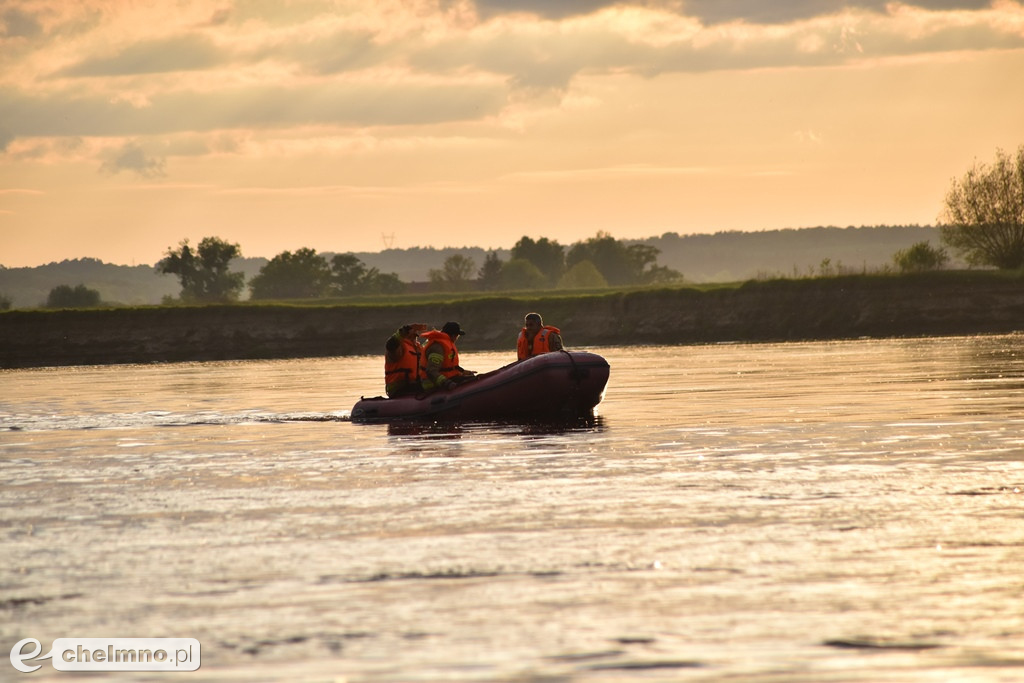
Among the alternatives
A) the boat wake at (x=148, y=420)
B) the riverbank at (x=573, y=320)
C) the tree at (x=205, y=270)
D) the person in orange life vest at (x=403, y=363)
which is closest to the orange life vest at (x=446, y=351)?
the person in orange life vest at (x=403, y=363)

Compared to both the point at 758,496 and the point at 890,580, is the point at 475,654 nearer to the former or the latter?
the point at 890,580

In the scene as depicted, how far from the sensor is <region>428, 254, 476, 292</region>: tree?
171 metres

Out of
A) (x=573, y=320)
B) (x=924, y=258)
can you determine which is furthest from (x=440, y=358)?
(x=924, y=258)

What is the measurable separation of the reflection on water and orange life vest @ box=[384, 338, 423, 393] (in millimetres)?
2836

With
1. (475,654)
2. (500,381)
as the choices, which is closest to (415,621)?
(475,654)

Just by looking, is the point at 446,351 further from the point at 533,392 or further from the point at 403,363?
the point at 533,392

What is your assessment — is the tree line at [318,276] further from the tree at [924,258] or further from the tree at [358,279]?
the tree at [924,258]

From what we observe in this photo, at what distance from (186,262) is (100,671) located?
510 feet

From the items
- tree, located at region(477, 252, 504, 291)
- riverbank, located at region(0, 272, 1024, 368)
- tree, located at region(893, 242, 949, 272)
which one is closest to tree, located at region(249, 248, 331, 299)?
tree, located at region(477, 252, 504, 291)

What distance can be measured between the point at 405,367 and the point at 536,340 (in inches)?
91.9

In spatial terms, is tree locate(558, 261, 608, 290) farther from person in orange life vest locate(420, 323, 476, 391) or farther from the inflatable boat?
the inflatable boat

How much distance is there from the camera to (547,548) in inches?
429

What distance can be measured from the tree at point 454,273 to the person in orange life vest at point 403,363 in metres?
144

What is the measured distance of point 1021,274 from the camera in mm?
76875
